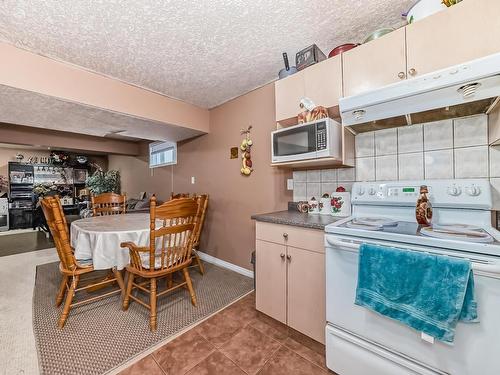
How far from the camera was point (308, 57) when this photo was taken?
171cm

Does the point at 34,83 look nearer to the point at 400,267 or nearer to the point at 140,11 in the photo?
the point at 140,11

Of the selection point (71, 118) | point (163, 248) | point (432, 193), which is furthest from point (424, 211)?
point (71, 118)

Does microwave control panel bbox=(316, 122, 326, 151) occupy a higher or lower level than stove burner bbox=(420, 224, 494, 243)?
higher

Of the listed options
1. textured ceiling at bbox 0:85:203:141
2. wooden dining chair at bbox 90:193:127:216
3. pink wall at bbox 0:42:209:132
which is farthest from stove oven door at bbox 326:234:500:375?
wooden dining chair at bbox 90:193:127:216

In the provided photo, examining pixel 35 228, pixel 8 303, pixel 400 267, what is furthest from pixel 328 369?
pixel 35 228

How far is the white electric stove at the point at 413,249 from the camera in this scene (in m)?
0.84

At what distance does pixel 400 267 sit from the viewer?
99 cm

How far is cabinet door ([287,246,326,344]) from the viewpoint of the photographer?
4.57 ft

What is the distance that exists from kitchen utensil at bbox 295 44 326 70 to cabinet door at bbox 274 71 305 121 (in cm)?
8

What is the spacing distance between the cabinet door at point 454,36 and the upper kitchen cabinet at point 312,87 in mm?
428

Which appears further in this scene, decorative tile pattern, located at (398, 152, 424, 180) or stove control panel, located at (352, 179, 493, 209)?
decorative tile pattern, located at (398, 152, 424, 180)

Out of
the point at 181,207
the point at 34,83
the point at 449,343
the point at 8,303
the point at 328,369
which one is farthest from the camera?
the point at 8,303

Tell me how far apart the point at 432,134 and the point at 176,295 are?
2538 millimetres

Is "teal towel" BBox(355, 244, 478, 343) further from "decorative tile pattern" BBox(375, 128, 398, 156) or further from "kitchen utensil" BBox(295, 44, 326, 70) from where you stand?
"kitchen utensil" BBox(295, 44, 326, 70)
